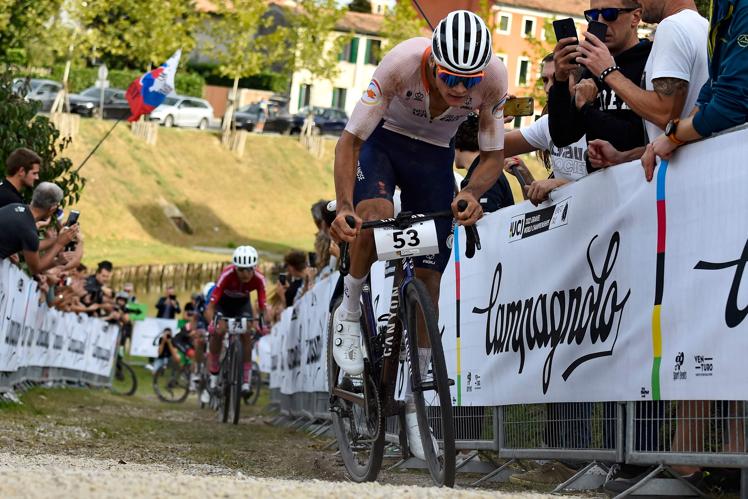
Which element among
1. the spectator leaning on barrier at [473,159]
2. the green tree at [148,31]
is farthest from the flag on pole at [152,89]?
the green tree at [148,31]

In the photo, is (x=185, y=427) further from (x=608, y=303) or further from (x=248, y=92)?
(x=248, y=92)

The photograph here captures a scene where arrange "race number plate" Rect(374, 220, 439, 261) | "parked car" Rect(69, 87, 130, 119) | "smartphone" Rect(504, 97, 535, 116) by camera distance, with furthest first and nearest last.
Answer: "parked car" Rect(69, 87, 130, 119)
"smartphone" Rect(504, 97, 535, 116)
"race number plate" Rect(374, 220, 439, 261)

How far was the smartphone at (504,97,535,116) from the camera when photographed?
767 cm

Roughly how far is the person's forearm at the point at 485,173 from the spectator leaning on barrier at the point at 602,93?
326 mm

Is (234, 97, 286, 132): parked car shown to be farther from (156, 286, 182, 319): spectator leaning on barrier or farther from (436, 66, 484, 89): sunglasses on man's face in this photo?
(436, 66, 484, 89): sunglasses on man's face

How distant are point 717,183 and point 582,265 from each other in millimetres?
1298

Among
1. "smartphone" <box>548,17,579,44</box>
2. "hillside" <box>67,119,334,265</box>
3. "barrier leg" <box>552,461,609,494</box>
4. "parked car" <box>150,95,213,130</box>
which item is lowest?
"barrier leg" <box>552,461,609,494</box>

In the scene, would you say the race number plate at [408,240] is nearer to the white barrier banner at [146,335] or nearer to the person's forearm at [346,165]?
the person's forearm at [346,165]

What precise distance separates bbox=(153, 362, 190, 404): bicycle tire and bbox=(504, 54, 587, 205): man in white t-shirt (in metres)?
18.4

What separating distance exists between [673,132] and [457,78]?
1108 mm

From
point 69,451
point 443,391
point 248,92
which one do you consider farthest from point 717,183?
point 248,92

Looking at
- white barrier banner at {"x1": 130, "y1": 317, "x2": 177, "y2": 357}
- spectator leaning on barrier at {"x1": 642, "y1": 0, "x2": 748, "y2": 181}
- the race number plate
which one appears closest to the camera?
spectator leaning on barrier at {"x1": 642, "y1": 0, "x2": 748, "y2": 181}

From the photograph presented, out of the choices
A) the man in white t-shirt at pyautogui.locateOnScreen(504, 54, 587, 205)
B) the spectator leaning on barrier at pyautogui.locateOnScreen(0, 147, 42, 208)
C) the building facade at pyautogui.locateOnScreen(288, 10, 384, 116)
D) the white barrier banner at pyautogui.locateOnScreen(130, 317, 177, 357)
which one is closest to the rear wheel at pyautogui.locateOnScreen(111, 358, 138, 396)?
the white barrier banner at pyautogui.locateOnScreen(130, 317, 177, 357)

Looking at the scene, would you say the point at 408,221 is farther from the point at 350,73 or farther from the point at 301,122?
the point at 350,73
